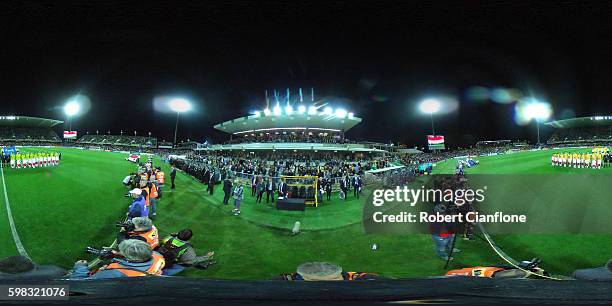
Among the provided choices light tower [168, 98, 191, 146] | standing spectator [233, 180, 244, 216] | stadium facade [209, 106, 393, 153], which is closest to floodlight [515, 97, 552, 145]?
stadium facade [209, 106, 393, 153]

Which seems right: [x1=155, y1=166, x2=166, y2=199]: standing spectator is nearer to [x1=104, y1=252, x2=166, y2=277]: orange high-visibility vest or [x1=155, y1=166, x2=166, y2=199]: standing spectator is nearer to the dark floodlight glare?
[x1=104, y1=252, x2=166, y2=277]: orange high-visibility vest

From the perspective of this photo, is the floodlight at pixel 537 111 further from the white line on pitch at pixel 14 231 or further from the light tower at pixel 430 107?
the white line on pitch at pixel 14 231

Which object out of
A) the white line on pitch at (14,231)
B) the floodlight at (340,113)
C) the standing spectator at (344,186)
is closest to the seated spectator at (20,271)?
the white line on pitch at (14,231)

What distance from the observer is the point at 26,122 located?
5.50 m

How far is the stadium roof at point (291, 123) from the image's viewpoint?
542cm

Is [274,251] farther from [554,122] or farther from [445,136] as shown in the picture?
[554,122]

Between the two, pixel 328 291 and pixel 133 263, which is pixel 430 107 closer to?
pixel 328 291

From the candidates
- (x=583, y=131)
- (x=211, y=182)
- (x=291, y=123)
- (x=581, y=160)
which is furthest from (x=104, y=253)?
(x=583, y=131)

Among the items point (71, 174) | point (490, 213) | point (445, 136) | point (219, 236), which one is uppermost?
point (445, 136)

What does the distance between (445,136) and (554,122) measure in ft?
9.24

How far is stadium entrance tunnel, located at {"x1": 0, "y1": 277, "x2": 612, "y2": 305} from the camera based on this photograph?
2.18 metres

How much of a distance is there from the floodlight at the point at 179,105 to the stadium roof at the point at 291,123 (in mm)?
1049

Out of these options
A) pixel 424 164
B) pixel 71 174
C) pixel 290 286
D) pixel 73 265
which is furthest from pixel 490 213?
pixel 71 174

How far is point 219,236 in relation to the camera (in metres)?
4.47
